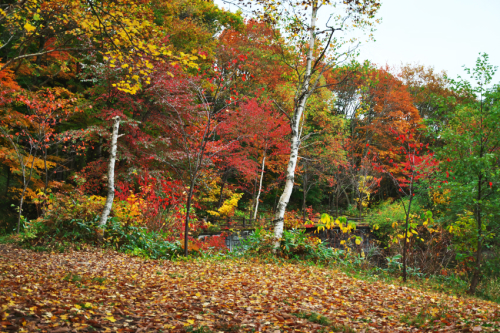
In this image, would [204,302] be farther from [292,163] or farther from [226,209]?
[226,209]

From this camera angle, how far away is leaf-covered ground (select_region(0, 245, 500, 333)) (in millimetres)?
3074

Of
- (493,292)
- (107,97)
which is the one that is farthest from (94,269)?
(493,292)

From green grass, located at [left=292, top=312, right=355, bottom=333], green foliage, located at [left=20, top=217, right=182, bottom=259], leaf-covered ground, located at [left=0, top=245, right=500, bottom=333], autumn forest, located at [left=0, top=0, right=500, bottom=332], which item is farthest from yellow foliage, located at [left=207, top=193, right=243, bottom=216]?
green grass, located at [left=292, top=312, right=355, bottom=333]

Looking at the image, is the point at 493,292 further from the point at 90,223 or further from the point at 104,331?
the point at 90,223

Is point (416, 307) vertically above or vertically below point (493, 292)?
above

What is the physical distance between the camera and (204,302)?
3.94 meters

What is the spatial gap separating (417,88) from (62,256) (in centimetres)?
2700

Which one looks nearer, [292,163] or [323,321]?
[323,321]

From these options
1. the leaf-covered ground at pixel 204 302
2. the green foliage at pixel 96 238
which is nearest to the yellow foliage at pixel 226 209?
the green foliage at pixel 96 238

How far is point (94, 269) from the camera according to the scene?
214 inches

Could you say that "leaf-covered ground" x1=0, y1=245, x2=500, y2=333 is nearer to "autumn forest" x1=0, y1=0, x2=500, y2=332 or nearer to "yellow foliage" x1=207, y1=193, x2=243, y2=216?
"autumn forest" x1=0, y1=0, x2=500, y2=332

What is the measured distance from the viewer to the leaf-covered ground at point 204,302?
10.1 feet

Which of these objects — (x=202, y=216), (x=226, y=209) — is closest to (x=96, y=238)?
(x=226, y=209)

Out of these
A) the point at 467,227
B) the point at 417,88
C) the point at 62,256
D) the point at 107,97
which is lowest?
the point at 62,256
